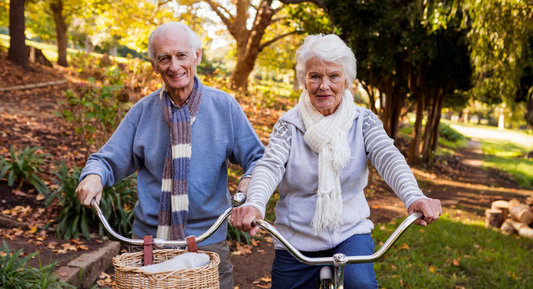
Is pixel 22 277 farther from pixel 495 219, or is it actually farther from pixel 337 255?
pixel 495 219

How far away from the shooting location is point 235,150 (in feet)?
8.69

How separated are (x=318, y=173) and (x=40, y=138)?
276 inches

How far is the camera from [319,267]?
Result: 220 centimetres

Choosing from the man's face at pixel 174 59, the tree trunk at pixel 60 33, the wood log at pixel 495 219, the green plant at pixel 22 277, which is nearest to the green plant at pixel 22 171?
the green plant at pixel 22 277

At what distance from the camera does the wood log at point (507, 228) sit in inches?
290

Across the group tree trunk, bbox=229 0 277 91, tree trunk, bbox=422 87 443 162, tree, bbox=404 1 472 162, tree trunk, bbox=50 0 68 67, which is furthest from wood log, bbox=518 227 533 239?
tree trunk, bbox=50 0 68 67

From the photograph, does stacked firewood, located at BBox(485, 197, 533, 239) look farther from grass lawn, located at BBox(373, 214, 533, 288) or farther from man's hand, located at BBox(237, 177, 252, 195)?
man's hand, located at BBox(237, 177, 252, 195)

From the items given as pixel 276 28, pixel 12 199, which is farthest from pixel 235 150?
pixel 276 28

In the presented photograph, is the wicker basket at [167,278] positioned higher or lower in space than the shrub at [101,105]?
lower

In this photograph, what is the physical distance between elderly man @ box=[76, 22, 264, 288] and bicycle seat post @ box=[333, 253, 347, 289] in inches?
29.8

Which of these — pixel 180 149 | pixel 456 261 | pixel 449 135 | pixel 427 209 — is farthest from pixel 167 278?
pixel 449 135

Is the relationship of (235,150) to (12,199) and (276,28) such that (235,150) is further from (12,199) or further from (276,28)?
(276,28)

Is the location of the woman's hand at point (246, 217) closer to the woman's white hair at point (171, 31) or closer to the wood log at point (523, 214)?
the woman's white hair at point (171, 31)

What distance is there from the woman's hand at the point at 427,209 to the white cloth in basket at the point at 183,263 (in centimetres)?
90
